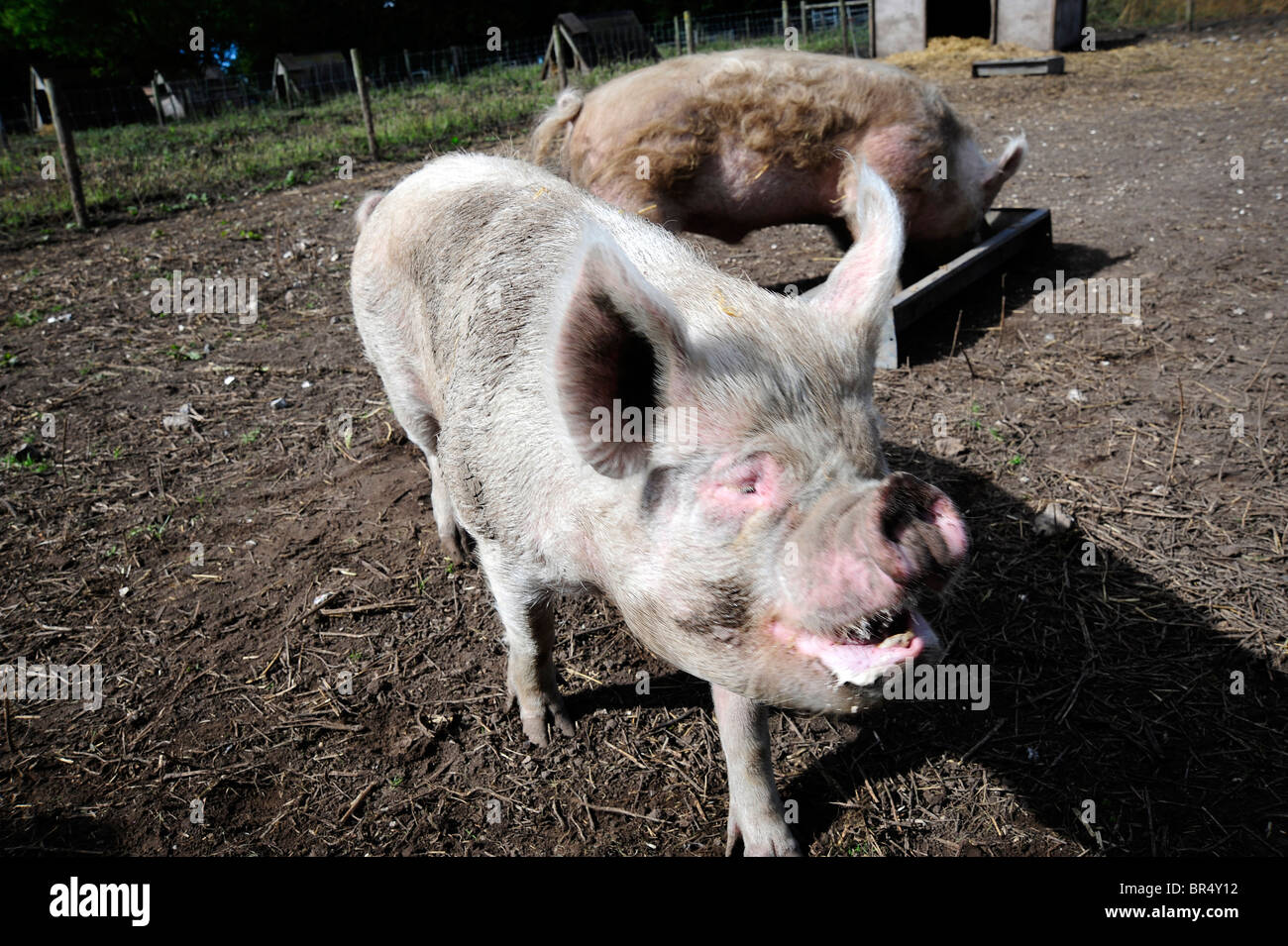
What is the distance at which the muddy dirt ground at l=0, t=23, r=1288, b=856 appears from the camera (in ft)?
9.06

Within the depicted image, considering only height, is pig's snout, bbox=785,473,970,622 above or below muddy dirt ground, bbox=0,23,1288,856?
above

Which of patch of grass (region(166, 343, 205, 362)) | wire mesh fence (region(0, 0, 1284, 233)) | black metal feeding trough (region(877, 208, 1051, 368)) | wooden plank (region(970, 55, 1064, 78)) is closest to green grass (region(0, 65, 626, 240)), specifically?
wire mesh fence (region(0, 0, 1284, 233))

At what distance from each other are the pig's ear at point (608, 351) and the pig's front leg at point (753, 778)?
1.03m

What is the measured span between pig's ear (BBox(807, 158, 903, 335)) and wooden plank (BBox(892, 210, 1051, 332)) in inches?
119

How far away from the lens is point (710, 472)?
6.06 ft

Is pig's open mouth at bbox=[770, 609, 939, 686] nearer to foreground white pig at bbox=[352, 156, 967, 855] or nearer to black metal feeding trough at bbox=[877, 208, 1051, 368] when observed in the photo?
foreground white pig at bbox=[352, 156, 967, 855]

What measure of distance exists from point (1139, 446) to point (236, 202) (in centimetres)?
1010

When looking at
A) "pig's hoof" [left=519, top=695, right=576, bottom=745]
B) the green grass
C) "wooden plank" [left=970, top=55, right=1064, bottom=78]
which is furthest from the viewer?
"wooden plank" [left=970, top=55, right=1064, bottom=78]

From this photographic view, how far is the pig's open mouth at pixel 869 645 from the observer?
1627 mm

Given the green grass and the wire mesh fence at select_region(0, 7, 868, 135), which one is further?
the wire mesh fence at select_region(0, 7, 868, 135)

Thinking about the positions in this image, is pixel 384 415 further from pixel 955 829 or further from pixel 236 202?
pixel 236 202

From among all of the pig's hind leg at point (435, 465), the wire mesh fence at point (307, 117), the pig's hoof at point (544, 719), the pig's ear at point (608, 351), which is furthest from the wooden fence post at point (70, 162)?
the pig's ear at point (608, 351)

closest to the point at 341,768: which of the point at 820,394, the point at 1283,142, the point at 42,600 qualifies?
the point at 42,600

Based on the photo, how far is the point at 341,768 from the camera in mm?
3012
